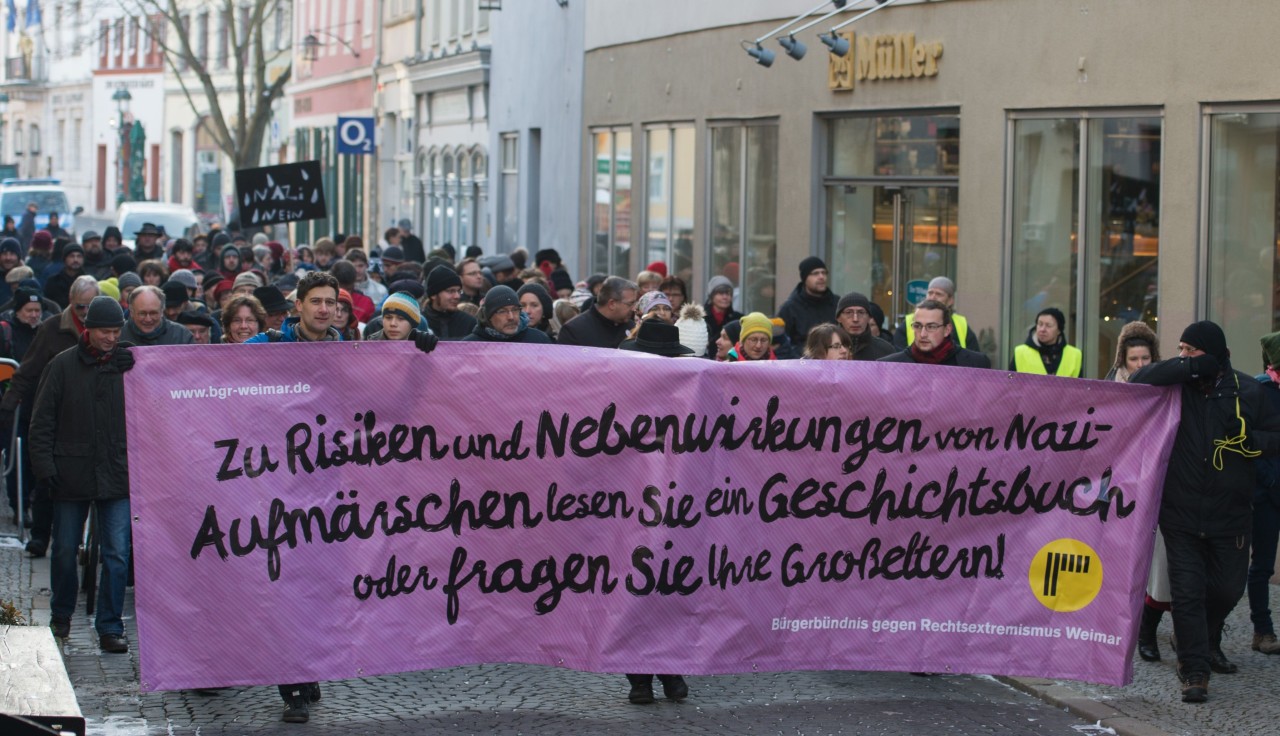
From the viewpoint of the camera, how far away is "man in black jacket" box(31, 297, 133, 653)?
9.77 metres

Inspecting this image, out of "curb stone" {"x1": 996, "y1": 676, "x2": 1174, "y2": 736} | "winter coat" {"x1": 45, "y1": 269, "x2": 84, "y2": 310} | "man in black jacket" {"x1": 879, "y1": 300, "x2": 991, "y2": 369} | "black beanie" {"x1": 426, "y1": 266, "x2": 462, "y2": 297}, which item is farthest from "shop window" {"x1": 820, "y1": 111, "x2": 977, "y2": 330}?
"winter coat" {"x1": 45, "y1": 269, "x2": 84, "y2": 310}

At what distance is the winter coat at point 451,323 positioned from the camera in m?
12.9

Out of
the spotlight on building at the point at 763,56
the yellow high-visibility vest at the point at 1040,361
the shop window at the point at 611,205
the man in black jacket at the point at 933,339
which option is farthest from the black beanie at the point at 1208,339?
the shop window at the point at 611,205

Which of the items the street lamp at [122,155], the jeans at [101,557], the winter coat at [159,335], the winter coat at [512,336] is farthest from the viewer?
the street lamp at [122,155]

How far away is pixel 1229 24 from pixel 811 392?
5.76 m

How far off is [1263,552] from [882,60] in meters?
7.78

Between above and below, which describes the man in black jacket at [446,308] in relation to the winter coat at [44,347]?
above

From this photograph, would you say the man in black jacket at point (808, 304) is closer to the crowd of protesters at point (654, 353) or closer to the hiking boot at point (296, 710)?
the crowd of protesters at point (654, 353)

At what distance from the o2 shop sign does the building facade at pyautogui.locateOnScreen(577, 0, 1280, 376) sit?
6.97 meters

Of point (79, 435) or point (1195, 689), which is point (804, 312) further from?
point (79, 435)

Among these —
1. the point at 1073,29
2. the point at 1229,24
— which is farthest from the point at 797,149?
the point at 1229,24

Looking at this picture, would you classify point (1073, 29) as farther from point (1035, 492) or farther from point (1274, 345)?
point (1035, 492)

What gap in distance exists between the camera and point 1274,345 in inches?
396

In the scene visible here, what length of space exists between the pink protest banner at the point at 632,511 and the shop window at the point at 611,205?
51.7 feet
